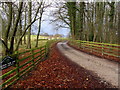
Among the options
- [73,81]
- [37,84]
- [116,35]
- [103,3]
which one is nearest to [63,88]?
[73,81]

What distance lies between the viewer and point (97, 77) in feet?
15.5

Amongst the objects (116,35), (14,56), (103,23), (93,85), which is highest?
(103,23)

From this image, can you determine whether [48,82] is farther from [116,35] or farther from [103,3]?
[103,3]

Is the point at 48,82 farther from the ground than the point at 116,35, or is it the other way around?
the point at 116,35

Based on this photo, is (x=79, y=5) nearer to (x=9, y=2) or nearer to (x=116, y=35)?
(x=116, y=35)

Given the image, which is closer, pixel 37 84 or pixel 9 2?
pixel 37 84

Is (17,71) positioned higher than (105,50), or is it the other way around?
(105,50)

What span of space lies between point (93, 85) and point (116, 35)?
13.2 m

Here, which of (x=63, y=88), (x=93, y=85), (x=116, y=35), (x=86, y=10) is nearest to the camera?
(x=63, y=88)

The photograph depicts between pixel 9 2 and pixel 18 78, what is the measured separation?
6.01m

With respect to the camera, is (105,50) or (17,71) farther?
(105,50)

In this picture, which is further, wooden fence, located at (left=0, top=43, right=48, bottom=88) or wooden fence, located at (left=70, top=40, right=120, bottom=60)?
wooden fence, located at (left=70, top=40, right=120, bottom=60)

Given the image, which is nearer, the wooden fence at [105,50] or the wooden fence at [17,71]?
the wooden fence at [17,71]

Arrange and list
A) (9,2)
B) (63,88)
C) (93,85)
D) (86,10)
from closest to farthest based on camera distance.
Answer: (63,88) → (93,85) → (9,2) → (86,10)
